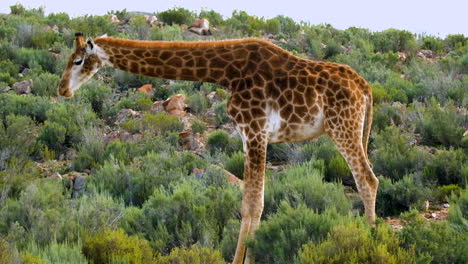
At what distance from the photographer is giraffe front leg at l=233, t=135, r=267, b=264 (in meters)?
6.82

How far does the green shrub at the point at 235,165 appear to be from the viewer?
34.5ft

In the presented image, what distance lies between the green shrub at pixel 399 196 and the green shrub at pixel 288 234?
201cm

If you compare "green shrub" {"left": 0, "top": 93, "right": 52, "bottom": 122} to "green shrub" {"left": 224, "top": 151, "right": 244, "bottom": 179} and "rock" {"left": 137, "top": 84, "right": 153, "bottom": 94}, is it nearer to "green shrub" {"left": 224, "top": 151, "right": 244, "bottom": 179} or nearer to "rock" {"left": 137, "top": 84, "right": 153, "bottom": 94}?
"rock" {"left": 137, "top": 84, "right": 153, "bottom": 94}

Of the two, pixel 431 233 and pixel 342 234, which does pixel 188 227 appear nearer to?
pixel 342 234

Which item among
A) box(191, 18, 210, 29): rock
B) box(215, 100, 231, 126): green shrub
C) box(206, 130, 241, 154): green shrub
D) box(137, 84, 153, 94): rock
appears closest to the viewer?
box(206, 130, 241, 154): green shrub

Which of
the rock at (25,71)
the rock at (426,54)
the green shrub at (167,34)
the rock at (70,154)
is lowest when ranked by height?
the rock at (70,154)

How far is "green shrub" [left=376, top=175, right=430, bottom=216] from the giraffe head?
4103 mm

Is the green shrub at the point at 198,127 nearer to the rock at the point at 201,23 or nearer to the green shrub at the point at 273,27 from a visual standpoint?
the rock at the point at 201,23

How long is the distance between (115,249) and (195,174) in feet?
11.3

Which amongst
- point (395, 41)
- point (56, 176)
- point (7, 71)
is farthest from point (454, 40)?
point (56, 176)

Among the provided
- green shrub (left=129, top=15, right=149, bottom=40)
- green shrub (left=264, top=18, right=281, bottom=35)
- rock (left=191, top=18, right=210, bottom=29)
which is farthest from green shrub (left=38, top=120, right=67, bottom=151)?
green shrub (left=264, top=18, right=281, bottom=35)

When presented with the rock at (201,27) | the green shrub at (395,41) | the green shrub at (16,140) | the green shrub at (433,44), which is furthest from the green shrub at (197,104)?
the green shrub at (433,44)

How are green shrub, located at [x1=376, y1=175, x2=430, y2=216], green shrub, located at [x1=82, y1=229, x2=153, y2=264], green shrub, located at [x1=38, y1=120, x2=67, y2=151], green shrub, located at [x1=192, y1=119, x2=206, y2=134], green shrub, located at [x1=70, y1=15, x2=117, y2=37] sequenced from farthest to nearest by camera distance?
green shrub, located at [x1=70, y1=15, x2=117, y2=37], green shrub, located at [x1=192, y1=119, x2=206, y2=134], green shrub, located at [x1=38, y1=120, x2=67, y2=151], green shrub, located at [x1=376, y1=175, x2=430, y2=216], green shrub, located at [x1=82, y1=229, x2=153, y2=264]

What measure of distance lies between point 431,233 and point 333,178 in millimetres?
3847
